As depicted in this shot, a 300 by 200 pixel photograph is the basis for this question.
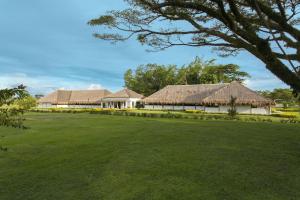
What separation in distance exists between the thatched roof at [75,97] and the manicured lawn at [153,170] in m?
50.6

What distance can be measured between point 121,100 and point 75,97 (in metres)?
12.2

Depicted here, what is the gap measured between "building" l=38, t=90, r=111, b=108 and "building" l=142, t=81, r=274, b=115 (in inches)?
694

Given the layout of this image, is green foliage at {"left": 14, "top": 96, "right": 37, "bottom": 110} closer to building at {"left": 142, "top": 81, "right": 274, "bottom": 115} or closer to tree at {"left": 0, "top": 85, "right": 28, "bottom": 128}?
tree at {"left": 0, "top": 85, "right": 28, "bottom": 128}

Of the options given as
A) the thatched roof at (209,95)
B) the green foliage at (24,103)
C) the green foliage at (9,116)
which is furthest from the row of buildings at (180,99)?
the green foliage at (9,116)

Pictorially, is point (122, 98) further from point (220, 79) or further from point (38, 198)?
point (38, 198)

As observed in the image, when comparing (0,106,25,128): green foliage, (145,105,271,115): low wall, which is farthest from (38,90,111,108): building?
(0,106,25,128): green foliage

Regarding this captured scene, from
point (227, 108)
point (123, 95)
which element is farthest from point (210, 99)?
point (123, 95)

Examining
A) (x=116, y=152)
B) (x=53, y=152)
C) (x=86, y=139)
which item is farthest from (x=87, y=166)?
(x=86, y=139)

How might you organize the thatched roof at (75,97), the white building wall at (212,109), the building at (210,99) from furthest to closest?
1. the thatched roof at (75,97)
2. the white building wall at (212,109)
3. the building at (210,99)

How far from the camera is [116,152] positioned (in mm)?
8945

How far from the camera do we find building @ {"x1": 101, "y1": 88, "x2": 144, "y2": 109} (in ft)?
183

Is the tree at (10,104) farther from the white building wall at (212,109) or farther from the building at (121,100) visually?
the building at (121,100)

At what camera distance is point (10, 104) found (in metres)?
3.47

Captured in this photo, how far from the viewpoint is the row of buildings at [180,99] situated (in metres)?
36.0
